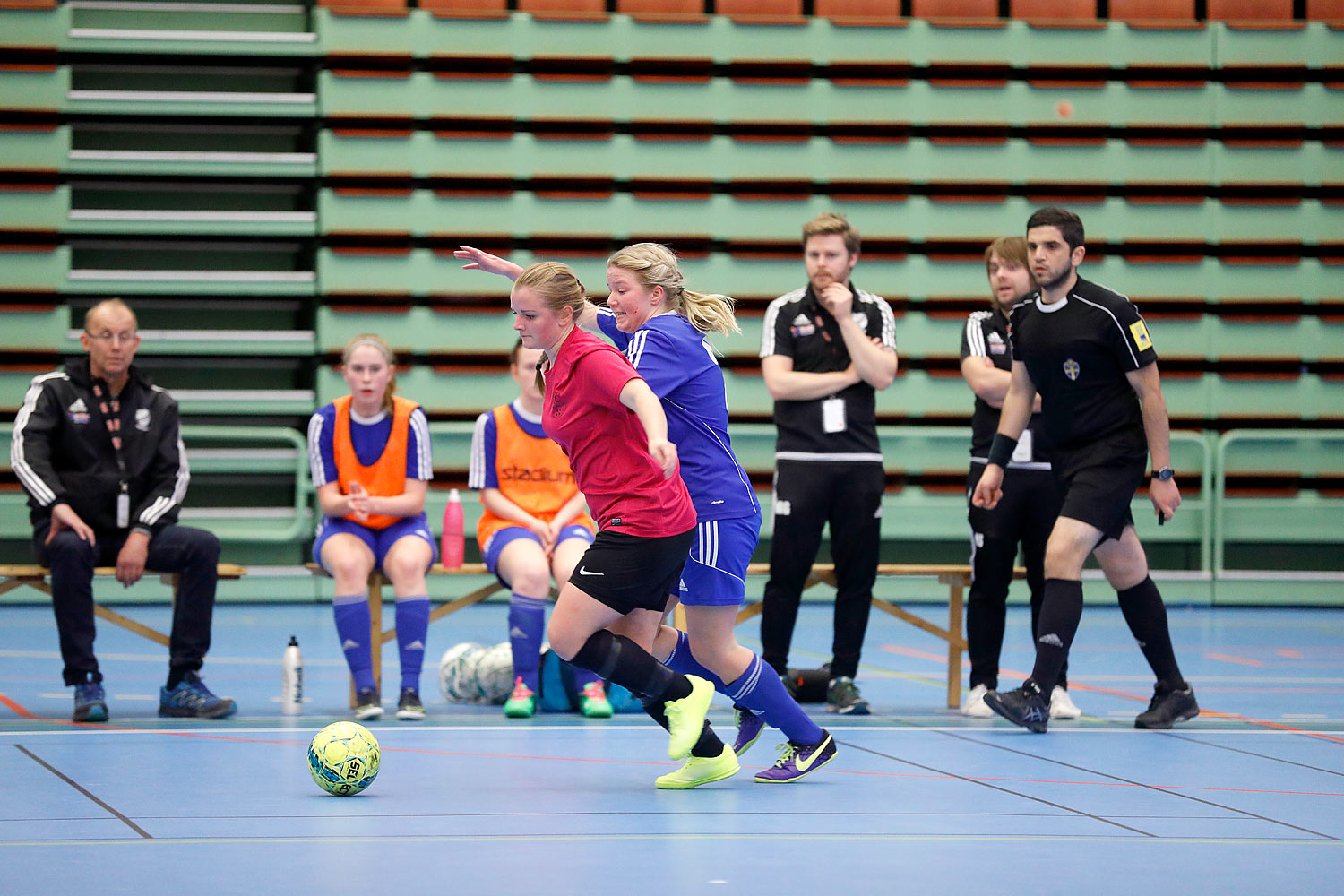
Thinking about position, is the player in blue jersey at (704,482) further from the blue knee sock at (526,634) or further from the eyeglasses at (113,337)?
the eyeglasses at (113,337)

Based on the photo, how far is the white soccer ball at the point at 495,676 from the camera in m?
5.99

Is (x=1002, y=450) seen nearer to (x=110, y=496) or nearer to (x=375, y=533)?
(x=375, y=533)

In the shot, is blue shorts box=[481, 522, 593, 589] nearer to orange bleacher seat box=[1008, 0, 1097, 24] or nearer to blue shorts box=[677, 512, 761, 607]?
blue shorts box=[677, 512, 761, 607]

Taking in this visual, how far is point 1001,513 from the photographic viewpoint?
589 centimetres

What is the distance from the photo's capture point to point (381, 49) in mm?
10445

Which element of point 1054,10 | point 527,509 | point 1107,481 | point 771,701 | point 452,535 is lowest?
point 771,701

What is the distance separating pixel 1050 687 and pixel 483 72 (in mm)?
7133

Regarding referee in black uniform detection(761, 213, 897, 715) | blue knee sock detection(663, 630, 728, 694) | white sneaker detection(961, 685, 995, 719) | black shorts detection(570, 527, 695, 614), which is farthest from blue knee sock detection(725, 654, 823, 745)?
white sneaker detection(961, 685, 995, 719)

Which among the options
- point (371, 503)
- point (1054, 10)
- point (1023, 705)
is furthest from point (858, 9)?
point (1023, 705)

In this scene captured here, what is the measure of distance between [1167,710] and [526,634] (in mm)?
2438

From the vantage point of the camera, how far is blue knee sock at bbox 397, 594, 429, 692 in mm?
5676

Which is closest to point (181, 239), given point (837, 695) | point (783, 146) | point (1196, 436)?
point (783, 146)

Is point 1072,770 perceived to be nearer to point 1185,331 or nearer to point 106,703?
point 106,703

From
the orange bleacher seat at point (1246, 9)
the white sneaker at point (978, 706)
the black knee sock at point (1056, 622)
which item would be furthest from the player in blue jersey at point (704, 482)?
the orange bleacher seat at point (1246, 9)
